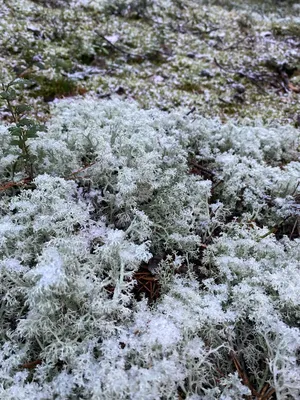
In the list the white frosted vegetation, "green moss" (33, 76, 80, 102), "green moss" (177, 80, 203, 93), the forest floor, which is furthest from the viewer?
"green moss" (177, 80, 203, 93)

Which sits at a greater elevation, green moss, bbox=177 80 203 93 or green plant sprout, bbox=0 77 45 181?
green plant sprout, bbox=0 77 45 181

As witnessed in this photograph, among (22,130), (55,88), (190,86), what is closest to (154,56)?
(190,86)

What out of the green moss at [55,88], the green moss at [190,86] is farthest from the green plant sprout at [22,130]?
the green moss at [190,86]

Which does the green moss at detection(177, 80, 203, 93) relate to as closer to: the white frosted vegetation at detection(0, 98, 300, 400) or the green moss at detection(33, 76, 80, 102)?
the green moss at detection(33, 76, 80, 102)

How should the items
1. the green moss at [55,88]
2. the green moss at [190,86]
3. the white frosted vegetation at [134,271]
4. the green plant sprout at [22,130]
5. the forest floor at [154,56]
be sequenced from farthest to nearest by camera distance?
the green moss at [190,86] → the forest floor at [154,56] → the green moss at [55,88] → the green plant sprout at [22,130] → the white frosted vegetation at [134,271]

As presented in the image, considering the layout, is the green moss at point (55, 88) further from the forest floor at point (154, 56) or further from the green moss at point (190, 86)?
the green moss at point (190, 86)

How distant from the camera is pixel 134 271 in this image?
2348 millimetres

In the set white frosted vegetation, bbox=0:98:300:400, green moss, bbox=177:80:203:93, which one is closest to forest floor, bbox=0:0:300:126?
green moss, bbox=177:80:203:93

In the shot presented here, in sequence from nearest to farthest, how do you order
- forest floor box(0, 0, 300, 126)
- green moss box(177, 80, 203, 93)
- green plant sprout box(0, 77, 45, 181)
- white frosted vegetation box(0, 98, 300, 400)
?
white frosted vegetation box(0, 98, 300, 400) < green plant sprout box(0, 77, 45, 181) < forest floor box(0, 0, 300, 126) < green moss box(177, 80, 203, 93)

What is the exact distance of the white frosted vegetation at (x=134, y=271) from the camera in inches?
75.1

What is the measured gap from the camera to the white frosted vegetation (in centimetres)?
191

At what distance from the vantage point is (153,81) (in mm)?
5559

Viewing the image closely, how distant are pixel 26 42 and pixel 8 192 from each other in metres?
3.58

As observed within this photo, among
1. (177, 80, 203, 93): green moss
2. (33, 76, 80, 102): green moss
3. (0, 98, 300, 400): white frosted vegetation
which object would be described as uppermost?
(0, 98, 300, 400): white frosted vegetation
